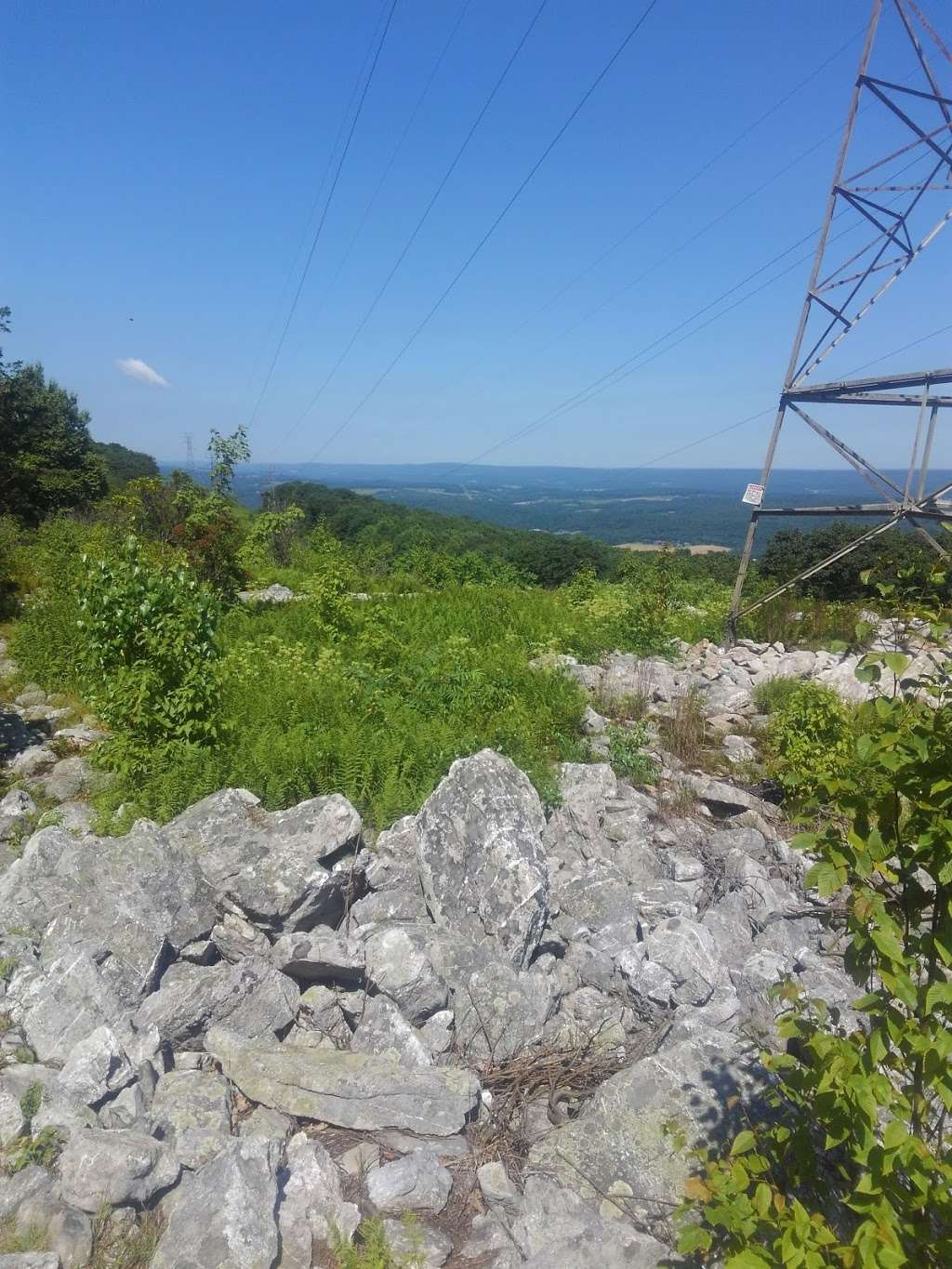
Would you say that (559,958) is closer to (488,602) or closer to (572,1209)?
(572,1209)

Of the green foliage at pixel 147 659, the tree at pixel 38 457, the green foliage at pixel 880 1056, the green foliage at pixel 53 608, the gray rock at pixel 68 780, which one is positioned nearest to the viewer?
the green foliage at pixel 880 1056

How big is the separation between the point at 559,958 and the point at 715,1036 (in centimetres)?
99

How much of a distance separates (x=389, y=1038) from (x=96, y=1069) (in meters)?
1.16

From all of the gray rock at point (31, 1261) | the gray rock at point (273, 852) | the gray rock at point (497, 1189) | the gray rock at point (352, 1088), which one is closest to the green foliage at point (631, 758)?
the gray rock at point (273, 852)

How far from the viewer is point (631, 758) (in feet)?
20.6

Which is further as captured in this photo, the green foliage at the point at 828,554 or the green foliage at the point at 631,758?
the green foliage at the point at 828,554

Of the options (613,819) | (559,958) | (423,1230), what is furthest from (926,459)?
(423,1230)

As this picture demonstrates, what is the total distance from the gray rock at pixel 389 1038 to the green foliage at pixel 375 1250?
671 mm

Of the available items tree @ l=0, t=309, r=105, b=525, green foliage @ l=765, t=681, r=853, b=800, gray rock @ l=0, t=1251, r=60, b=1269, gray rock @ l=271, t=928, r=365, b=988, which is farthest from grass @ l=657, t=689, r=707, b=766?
tree @ l=0, t=309, r=105, b=525

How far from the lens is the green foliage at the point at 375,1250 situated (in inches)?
100

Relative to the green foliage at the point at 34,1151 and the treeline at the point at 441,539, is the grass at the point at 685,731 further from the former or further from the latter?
the treeline at the point at 441,539

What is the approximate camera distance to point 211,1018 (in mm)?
3506

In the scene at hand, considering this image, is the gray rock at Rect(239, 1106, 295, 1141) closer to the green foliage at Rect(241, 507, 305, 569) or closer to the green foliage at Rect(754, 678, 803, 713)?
the green foliage at Rect(754, 678, 803, 713)

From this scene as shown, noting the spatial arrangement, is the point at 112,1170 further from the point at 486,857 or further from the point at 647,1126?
the point at 486,857
